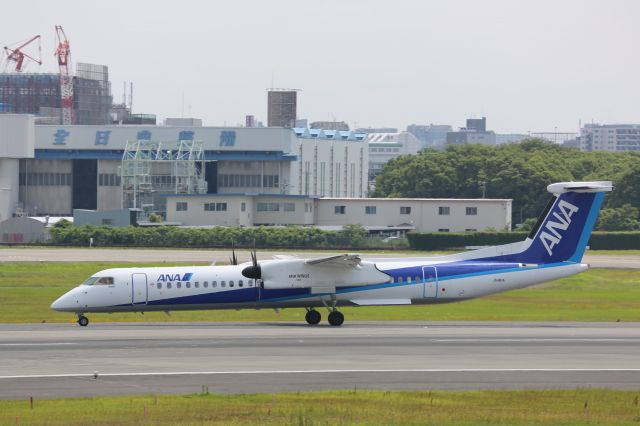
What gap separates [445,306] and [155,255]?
33.9 metres

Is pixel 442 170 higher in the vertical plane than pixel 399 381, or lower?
higher

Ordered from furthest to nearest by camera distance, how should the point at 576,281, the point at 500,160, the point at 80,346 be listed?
the point at 500,160, the point at 576,281, the point at 80,346

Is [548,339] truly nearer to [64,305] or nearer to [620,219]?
[64,305]

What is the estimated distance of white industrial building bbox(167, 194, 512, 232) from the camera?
10025 centimetres

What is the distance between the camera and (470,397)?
24375 mm

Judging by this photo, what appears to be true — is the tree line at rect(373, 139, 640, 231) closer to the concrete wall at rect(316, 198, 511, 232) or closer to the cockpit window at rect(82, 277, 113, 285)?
the concrete wall at rect(316, 198, 511, 232)

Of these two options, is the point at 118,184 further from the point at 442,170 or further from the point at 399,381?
the point at 399,381

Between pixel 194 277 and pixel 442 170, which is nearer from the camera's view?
pixel 194 277

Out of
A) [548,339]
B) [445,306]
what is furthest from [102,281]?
[445,306]

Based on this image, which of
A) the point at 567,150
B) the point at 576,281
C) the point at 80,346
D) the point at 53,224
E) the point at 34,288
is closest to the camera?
the point at 80,346

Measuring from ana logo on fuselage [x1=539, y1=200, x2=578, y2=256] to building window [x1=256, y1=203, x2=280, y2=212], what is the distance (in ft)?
210

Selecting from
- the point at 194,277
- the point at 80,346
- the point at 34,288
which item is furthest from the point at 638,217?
the point at 80,346

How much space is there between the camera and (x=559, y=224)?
40.6 meters

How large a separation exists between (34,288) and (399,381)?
34.7 metres
